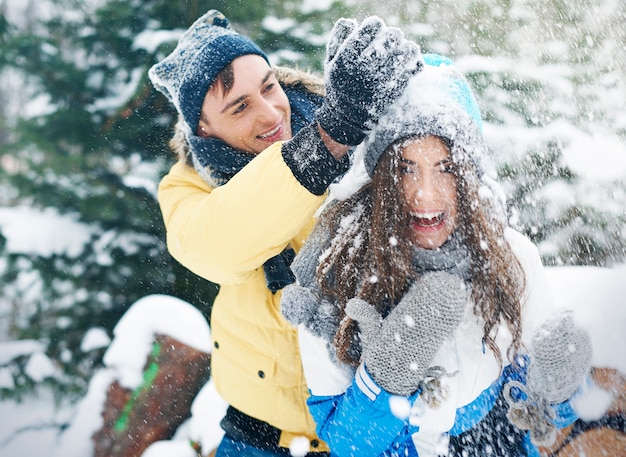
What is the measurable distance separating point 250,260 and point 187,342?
2.06 meters

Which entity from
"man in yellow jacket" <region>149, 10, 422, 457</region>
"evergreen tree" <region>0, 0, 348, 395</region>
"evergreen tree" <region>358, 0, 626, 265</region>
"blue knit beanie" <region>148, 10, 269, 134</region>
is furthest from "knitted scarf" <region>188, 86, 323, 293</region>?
"evergreen tree" <region>0, 0, 348, 395</region>

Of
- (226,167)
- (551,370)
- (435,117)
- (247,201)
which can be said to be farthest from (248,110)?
(551,370)

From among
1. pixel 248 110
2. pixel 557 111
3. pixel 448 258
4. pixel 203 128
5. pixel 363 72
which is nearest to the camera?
pixel 363 72

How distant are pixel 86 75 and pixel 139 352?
6.31 feet

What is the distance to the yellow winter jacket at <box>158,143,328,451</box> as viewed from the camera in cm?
133

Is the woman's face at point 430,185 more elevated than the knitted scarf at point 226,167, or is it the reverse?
the woman's face at point 430,185

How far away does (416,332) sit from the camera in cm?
123

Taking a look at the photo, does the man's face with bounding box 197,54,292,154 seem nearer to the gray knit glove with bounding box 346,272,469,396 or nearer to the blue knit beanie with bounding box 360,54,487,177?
the blue knit beanie with bounding box 360,54,487,177

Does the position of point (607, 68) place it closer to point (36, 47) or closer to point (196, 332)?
point (196, 332)

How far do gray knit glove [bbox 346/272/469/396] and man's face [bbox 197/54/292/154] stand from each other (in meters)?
0.83

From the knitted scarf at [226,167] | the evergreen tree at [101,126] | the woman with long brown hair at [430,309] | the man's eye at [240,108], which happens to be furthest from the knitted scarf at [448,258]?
the evergreen tree at [101,126]

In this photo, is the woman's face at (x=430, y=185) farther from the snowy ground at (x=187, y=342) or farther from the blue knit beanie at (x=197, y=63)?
the blue knit beanie at (x=197, y=63)

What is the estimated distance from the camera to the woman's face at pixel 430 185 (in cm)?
126

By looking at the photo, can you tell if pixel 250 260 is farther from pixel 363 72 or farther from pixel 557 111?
pixel 557 111
